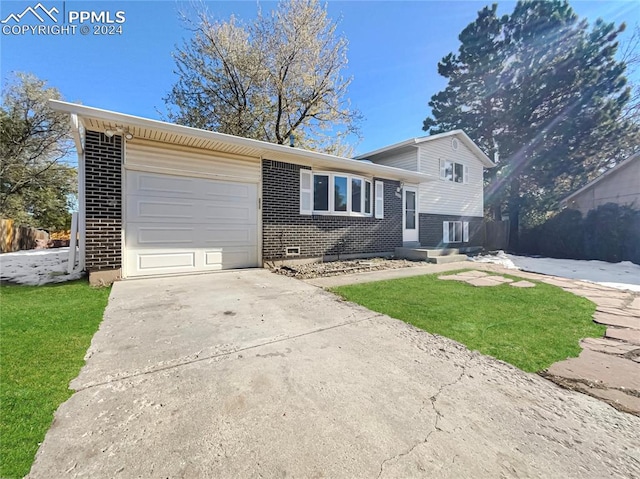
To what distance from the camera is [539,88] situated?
15.9m

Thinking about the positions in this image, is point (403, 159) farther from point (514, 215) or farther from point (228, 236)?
point (514, 215)

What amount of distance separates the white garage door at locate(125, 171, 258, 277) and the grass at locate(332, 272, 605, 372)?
324 centimetres

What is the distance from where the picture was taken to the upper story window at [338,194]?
26.9 feet

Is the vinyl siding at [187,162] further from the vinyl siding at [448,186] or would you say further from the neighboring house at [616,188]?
the neighboring house at [616,188]

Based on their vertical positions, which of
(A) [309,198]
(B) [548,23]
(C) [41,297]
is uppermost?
(B) [548,23]

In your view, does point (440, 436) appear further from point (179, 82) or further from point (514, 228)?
point (514, 228)

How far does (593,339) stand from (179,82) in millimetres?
16833

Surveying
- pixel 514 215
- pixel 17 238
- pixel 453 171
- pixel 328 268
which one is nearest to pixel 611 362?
pixel 328 268

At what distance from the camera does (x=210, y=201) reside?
22.0ft

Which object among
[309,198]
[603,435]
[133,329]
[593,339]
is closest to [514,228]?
[309,198]

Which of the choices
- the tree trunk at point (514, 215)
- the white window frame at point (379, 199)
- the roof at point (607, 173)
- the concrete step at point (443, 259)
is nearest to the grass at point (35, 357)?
the white window frame at point (379, 199)

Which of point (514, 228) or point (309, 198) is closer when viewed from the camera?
point (309, 198)

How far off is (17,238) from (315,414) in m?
19.1

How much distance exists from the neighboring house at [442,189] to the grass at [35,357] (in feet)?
32.5
